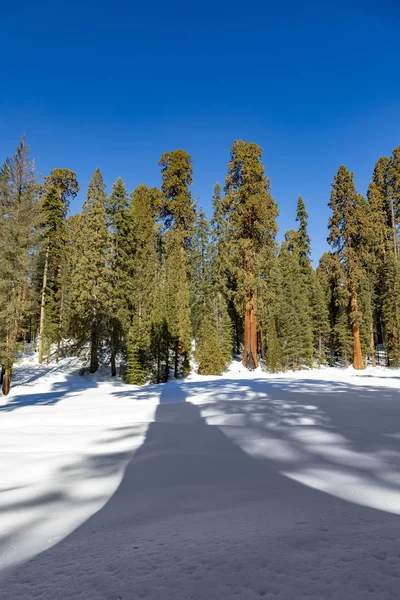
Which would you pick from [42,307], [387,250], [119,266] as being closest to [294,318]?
[387,250]

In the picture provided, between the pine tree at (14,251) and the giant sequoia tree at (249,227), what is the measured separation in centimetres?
1073

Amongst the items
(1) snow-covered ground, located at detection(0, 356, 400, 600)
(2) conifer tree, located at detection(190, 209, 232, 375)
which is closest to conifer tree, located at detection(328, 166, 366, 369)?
(2) conifer tree, located at detection(190, 209, 232, 375)

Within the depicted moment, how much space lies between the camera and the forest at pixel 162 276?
1533 centimetres

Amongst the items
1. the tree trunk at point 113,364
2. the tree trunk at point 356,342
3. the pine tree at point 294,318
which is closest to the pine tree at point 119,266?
the tree trunk at point 113,364

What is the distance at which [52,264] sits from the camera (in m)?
27.0

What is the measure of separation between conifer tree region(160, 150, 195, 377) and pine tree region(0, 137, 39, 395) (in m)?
8.03

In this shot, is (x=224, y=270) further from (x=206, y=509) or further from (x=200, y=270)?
(x=206, y=509)

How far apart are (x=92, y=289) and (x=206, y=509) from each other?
66.6ft

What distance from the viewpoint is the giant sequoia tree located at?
19.3 meters

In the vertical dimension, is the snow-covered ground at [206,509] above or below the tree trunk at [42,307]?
below

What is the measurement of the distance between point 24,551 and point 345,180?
2479 cm

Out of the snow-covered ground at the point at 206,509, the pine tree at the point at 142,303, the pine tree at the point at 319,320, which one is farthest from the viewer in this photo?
the pine tree at the point at 319,320

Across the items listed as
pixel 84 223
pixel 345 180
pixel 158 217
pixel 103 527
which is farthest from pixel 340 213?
pixel 103 527

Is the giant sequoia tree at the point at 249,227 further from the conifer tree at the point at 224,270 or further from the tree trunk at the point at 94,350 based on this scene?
the tree trunk at the point at 94,350
